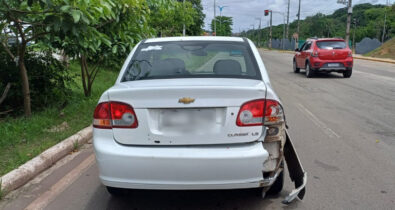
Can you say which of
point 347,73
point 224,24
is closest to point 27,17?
point 347,73

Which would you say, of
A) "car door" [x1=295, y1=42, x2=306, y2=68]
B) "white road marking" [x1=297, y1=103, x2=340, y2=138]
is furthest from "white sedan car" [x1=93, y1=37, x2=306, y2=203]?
"car door" [x1=295, y1=42, x2=306, y2=68]

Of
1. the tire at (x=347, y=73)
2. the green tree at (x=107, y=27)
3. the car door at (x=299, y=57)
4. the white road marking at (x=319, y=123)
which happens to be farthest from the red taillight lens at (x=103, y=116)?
the car door at (x=299, y=57)

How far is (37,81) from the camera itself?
327 inches

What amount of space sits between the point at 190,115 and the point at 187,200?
1095mm

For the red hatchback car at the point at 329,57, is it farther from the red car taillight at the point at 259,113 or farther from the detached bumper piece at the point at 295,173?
the red car taillight at the point at 259,113

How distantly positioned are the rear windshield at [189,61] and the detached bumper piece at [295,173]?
87 cm

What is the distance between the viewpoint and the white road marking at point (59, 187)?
3.90 meters

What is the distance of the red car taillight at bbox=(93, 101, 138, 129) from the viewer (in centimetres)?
330

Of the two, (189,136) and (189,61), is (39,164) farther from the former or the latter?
(189,136)

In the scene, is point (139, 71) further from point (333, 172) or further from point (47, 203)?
point (333, 172)

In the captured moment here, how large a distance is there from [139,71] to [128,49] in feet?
12.4

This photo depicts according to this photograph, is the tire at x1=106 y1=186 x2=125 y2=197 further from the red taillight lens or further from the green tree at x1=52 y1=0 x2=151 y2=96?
the green tree at x1=52 y1=0 x2=151 y2=96

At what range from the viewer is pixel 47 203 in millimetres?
3912

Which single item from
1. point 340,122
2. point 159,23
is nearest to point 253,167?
point 340,122
